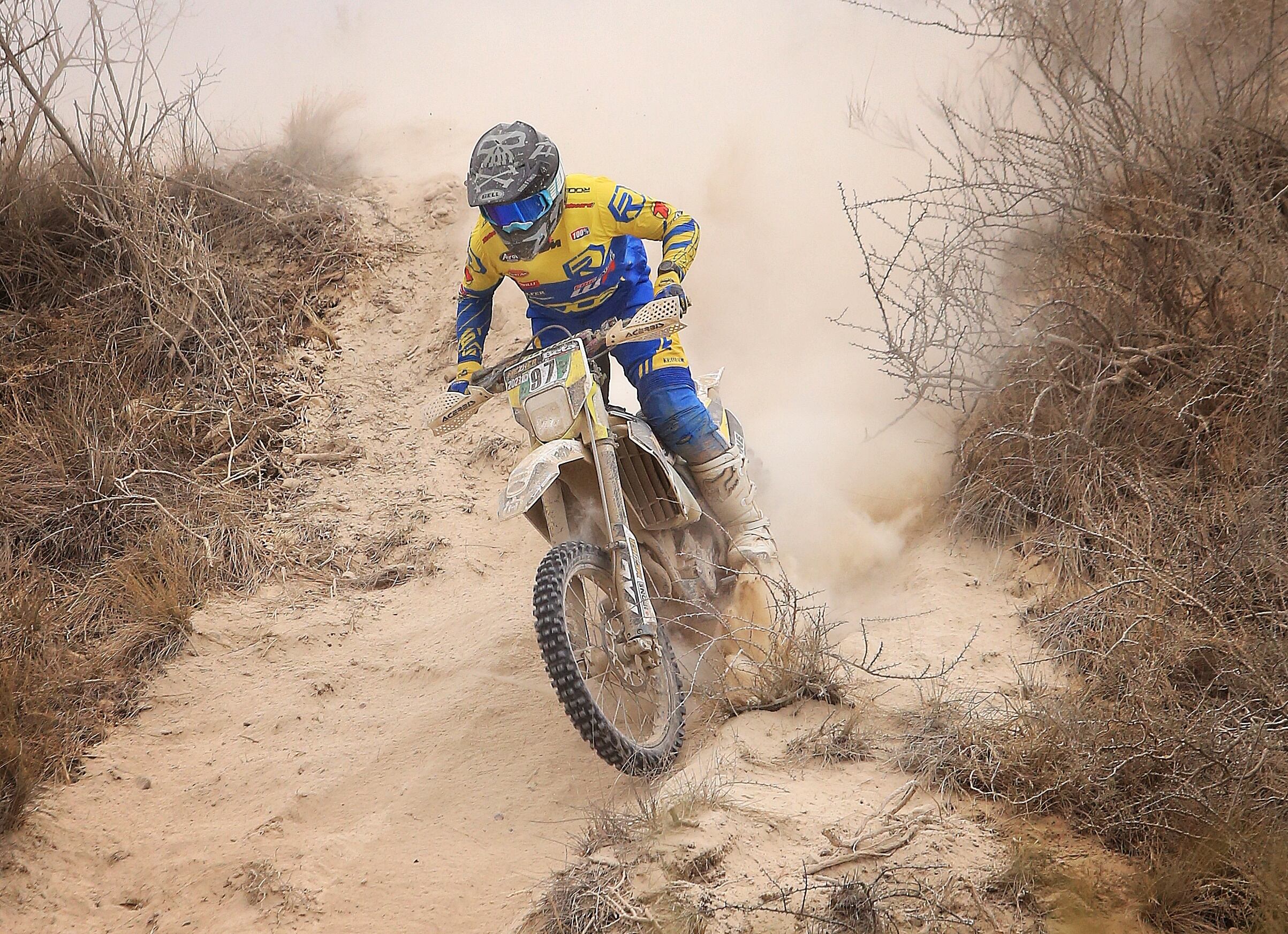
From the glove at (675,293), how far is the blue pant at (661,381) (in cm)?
39

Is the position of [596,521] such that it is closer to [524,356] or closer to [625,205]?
[524,356]

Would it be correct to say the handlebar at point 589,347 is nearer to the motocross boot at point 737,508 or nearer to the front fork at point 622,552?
the front fork at point 622,552

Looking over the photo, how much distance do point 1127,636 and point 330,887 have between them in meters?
2.83

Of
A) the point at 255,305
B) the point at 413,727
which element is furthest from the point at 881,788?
the point at 255,305

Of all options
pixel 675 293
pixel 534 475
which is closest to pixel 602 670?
pixel 534 475

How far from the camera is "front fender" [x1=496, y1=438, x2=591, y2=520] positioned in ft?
10.8

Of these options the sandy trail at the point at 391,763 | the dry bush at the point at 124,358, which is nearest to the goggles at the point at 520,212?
the sandy trail at the point at 391,763

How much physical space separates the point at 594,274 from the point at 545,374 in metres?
0.63

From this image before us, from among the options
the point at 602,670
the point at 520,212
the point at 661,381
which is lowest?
the point at 602,670

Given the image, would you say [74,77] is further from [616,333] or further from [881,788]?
[881,788]

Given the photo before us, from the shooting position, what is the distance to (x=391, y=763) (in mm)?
4133

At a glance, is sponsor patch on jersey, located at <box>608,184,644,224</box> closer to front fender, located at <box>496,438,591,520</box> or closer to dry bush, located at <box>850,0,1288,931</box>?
front fender, located at <box>496,438,591,520</box>

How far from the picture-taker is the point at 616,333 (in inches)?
141

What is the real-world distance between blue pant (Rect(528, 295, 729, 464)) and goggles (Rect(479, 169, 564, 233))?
1.94 ft
